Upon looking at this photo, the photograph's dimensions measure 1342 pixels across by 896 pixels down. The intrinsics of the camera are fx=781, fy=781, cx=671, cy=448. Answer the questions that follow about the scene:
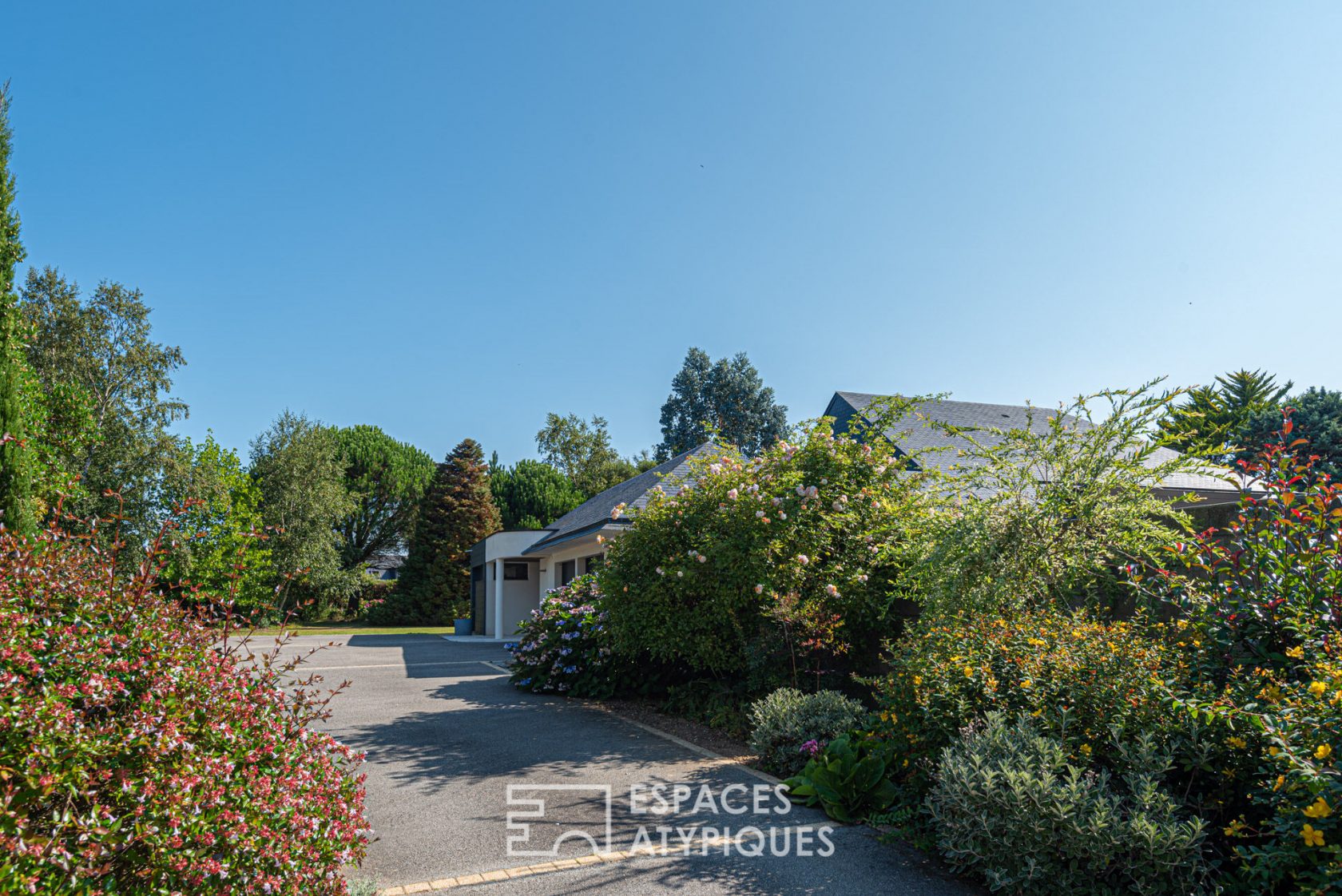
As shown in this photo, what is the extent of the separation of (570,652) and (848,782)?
6477 mm

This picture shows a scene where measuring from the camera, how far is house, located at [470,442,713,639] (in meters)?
22.7

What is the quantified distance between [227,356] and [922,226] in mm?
13734

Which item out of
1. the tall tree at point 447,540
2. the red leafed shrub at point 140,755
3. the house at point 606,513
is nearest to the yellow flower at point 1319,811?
the red leafed shrub at point 140,755

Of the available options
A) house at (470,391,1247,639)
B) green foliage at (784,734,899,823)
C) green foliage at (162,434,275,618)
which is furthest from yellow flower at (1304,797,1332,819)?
green foliage at (162,434,275,618)

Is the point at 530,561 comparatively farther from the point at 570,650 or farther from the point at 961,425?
Answer: the point at 570,650

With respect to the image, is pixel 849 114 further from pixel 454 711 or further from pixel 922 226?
pixel 454 711

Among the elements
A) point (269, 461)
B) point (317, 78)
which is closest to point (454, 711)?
point (317, 78)

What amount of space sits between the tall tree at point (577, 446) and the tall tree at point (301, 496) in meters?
17.4

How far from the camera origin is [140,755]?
9.21ft

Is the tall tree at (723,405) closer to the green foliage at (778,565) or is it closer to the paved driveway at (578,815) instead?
the green foliage at (778,565)

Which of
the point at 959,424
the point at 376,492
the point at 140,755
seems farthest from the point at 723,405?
the point at 140,755

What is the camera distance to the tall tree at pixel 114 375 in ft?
71.2

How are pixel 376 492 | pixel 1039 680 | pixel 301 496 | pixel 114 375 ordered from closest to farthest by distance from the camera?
1. pixel 1039 680
2. pixel 114 375
3. pixel 301 496
4. pixel 376 492

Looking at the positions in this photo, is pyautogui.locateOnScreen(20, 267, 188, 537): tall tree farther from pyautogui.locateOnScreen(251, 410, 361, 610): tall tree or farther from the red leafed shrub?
the red leafed shrub
